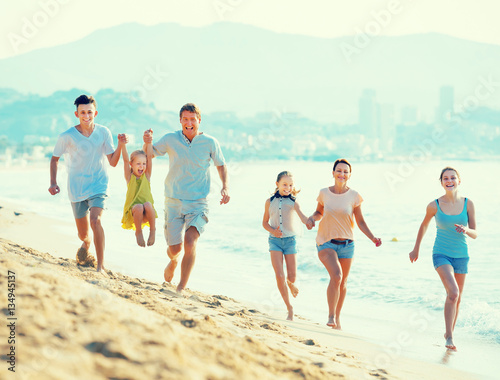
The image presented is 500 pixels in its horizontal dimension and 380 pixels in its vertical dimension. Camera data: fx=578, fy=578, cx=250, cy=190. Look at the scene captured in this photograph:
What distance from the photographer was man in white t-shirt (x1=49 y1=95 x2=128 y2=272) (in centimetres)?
626

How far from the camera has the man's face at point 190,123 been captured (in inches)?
235

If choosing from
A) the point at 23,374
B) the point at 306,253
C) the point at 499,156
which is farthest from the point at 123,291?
the point at 499,156

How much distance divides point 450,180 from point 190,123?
269 cm

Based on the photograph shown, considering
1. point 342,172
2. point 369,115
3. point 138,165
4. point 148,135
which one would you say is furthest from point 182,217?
point 369,115

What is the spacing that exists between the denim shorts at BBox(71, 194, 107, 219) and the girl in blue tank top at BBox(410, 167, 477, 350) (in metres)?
3.36

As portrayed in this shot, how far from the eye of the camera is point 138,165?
6.30m

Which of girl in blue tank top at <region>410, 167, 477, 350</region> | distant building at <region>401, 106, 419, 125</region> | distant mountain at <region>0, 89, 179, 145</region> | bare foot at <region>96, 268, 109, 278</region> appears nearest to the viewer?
girl in blue tank top at <region>410, 167, 477, 350</region>

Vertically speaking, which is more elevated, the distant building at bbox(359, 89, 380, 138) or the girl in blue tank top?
the distant building at bbox(359, 89, 380, 138)

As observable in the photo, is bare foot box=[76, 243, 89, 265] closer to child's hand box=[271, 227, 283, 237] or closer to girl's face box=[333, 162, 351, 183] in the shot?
child's hand box=[271, 227, 283, 237]

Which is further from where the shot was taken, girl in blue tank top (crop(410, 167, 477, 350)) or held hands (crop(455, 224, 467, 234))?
girl in blue tank top (crop(410, 167, 477, 350))

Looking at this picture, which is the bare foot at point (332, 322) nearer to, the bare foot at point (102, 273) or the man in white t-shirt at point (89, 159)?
the bare foot at point (102, 273)

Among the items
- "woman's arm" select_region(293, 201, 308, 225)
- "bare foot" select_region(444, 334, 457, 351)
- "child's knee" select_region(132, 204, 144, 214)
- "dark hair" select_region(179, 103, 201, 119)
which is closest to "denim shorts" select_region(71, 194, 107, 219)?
"child's knee" select_region(132, 204, 144, 214)

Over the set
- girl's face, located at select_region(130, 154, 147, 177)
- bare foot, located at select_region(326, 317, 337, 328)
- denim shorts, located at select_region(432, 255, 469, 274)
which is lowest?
bare foot, located at select_region(326, 317, 337, 328)

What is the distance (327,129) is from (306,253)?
137m
